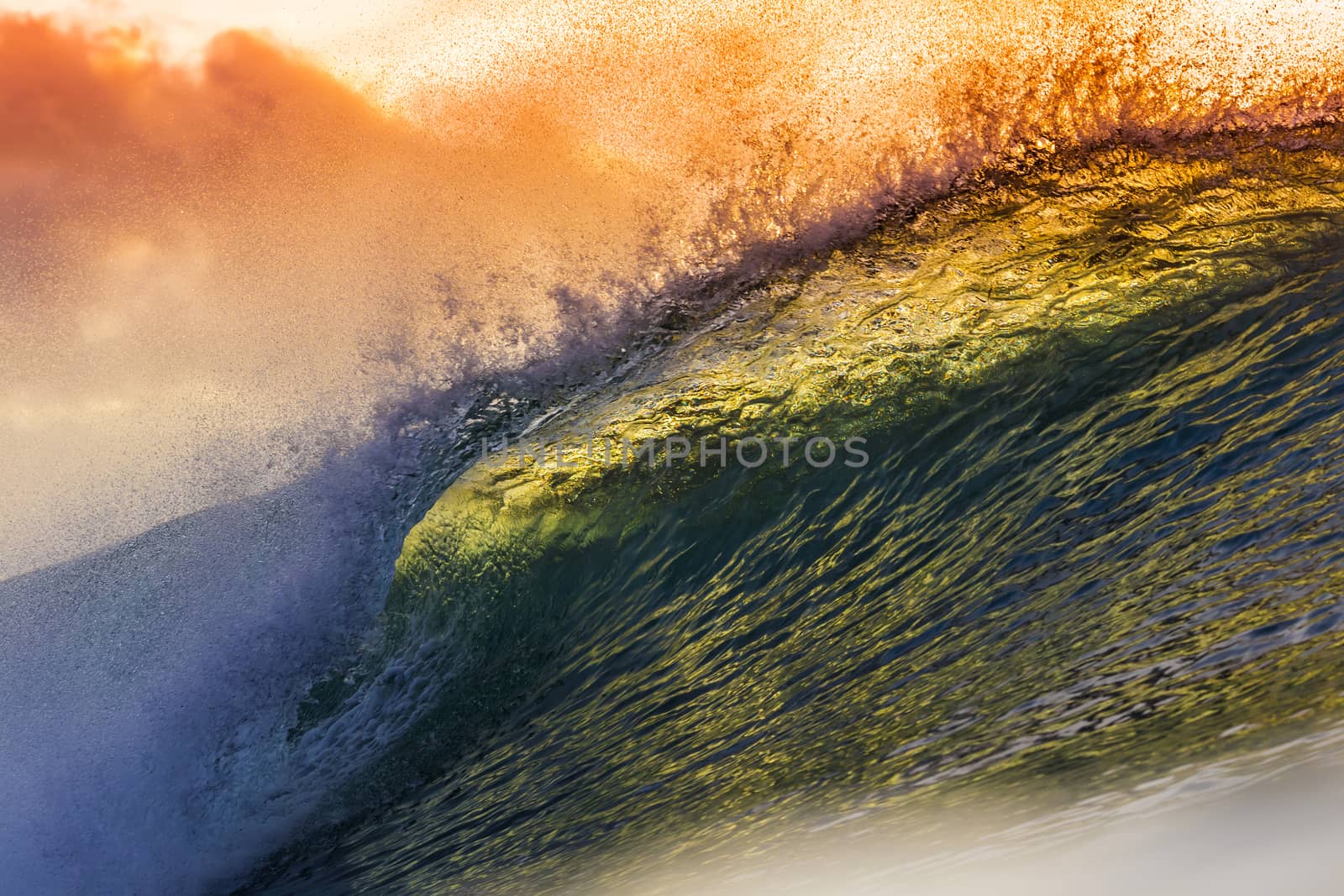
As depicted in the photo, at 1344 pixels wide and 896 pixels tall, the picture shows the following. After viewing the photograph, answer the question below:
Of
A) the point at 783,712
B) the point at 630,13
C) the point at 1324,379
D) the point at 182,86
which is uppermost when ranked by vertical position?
the point at 182,86

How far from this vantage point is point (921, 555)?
261cm

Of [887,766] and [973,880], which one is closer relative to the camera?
[887,766]

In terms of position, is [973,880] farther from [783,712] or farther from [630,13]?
[630,13]

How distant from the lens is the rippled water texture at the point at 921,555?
6.98ft

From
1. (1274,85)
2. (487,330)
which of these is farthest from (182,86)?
(1274,85)

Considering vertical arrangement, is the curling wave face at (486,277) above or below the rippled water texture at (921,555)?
above

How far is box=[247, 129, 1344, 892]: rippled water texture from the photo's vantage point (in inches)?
83.7

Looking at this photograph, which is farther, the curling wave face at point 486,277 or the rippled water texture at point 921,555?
the curling wave face at point 486,277

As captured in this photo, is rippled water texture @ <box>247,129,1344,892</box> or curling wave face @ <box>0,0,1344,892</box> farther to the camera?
curling wave face @ <box>0,0,1344,892</box>

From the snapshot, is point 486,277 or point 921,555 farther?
point 486,277

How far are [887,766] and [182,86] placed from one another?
3597mm

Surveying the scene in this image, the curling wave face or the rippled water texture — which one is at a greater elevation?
the curling wave face

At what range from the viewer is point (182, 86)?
368 centimetres

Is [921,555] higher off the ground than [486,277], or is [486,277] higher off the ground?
[486,277]
